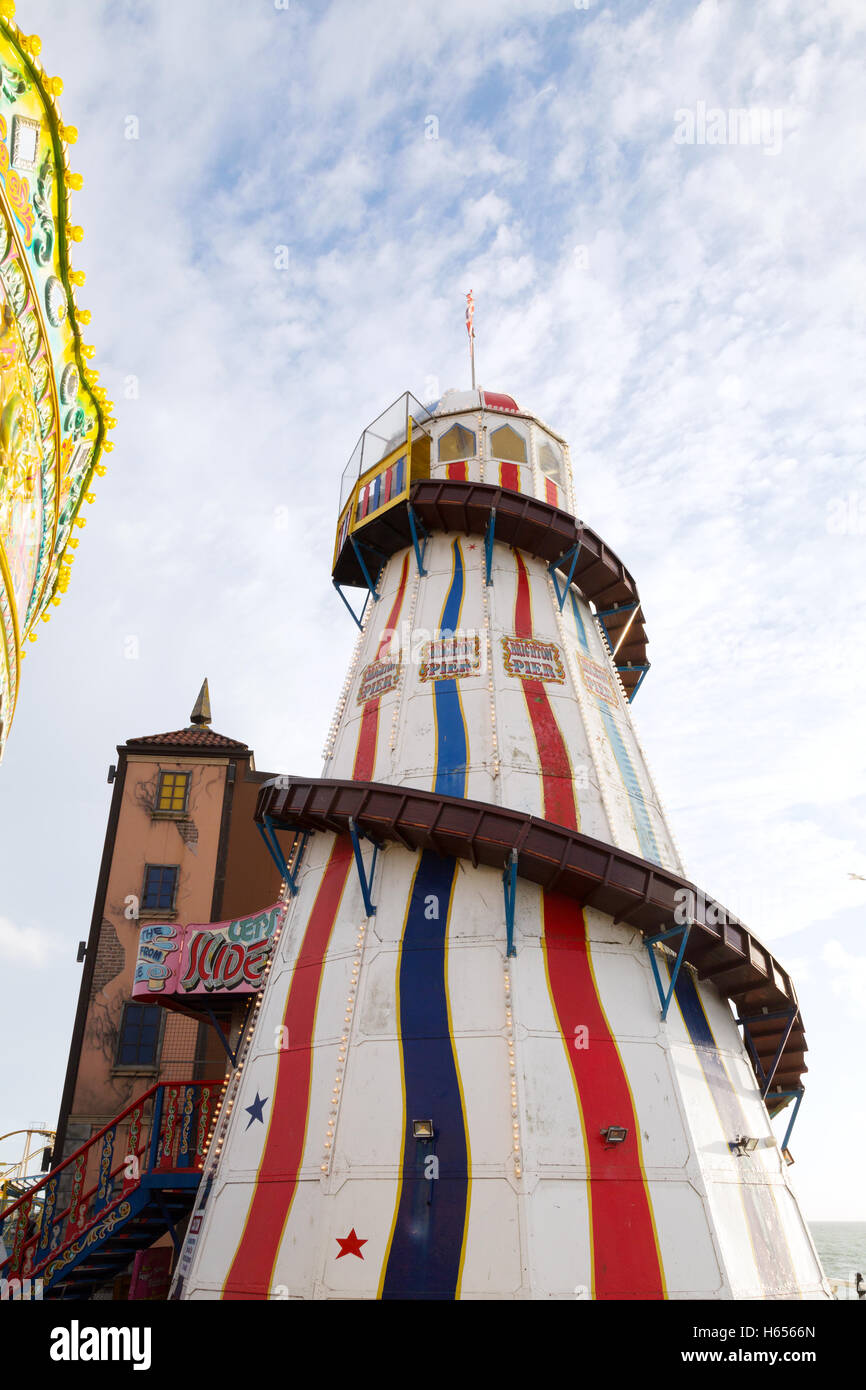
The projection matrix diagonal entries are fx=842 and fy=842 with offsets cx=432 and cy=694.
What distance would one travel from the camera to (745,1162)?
12.1m

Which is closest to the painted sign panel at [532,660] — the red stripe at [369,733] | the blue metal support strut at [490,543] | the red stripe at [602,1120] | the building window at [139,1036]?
the blue metal support strut at [490,543]

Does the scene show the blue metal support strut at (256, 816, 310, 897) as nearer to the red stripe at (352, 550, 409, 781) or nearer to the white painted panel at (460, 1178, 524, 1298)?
the red stripe at (352, 550, 409, 781)

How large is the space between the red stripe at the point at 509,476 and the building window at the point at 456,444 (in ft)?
2.91

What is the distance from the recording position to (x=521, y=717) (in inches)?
612

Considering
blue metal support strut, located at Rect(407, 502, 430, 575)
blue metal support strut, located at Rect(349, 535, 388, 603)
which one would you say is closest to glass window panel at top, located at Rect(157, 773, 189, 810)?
blue metal support strut, located at Rect(349, 535, 388, 603)

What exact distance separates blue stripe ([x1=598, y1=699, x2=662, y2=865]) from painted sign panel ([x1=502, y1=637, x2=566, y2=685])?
121cm

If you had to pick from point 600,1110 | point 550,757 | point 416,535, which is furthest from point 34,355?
point 416,535

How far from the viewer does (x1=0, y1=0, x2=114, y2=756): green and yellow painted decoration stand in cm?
509

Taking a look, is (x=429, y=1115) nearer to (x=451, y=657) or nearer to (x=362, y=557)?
(x=451, y=657)

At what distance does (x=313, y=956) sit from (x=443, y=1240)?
4702 mm

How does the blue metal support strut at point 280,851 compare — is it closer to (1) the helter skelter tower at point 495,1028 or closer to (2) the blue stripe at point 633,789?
(1) the helter skelter tower at point 495,1028

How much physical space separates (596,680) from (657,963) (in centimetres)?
649
